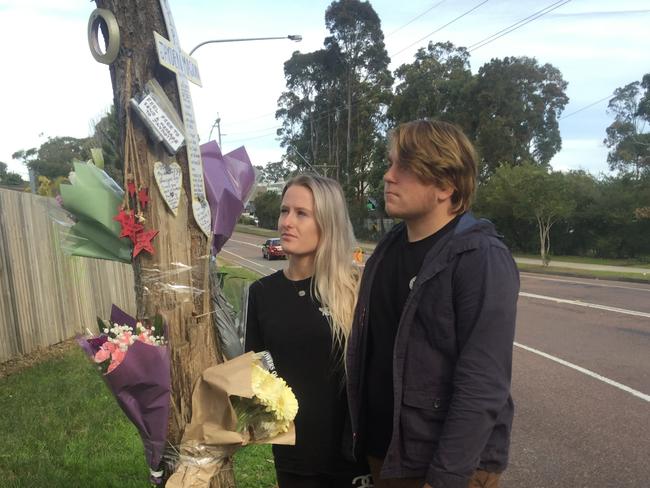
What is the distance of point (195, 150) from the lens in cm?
202

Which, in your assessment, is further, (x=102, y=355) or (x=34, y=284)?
(x=34, y=284)

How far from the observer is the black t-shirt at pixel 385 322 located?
184cm

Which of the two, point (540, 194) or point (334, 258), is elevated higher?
point (334, 258)

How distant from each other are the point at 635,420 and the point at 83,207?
5.12m

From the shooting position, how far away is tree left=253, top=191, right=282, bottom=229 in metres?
67.4

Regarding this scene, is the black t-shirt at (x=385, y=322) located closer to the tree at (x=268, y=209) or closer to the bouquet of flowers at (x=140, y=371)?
the bouquet of flowers at (x=140, y=371)

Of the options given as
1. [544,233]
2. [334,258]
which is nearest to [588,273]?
[544,233]

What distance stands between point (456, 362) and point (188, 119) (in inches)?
47.3

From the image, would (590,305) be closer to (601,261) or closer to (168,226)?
(168,226)

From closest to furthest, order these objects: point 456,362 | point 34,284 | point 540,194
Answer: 1. point 456,362
2. point 34,284
3. point 540,194

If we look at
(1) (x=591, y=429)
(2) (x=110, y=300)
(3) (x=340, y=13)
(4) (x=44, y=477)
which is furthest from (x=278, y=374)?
(3) (x=340, y=13)

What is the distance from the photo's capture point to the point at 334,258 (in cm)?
229

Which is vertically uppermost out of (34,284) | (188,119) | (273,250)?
(188,119)

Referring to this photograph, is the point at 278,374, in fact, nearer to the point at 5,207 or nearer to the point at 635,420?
the point at 635,420
